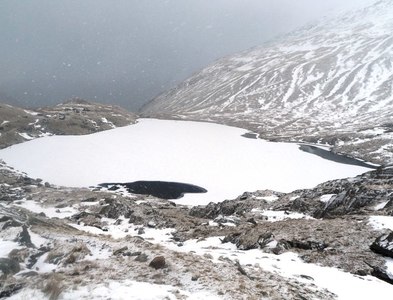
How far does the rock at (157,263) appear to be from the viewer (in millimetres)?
14156

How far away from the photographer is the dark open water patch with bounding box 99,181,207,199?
2627 inches

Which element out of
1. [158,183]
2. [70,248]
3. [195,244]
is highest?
[70,248]

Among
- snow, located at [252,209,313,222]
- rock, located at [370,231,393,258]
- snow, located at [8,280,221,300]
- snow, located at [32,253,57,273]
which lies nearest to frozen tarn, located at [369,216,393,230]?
rock, located at [370,231,393,258]

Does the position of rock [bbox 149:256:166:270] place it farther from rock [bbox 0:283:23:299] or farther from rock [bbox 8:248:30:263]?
rock [bbox 8:248:30:263]

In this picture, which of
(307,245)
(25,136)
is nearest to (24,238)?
(307,245)

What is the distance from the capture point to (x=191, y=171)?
81.9 metres

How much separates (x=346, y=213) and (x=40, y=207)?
127 feet

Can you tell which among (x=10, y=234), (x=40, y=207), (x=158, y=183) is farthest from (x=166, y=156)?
(x=10, y=234)

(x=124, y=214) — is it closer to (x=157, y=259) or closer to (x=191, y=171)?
(x=157, y=259)

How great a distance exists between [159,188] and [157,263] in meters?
57.3

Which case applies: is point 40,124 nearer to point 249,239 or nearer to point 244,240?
point 244,240

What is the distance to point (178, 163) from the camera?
88562mm

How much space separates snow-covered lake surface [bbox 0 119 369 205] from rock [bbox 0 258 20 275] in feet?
153

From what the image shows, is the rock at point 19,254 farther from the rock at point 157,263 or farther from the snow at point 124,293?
the rock at point 157,263
